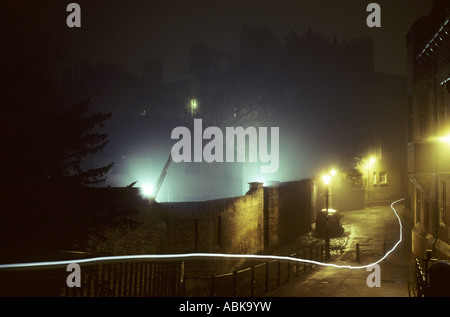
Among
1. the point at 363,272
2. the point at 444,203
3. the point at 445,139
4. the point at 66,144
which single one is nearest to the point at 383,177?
the point at 363,272

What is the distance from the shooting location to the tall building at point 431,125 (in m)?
14.4

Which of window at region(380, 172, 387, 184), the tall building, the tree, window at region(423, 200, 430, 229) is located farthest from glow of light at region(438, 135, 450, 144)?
window at region(380, 172, 387, 184)

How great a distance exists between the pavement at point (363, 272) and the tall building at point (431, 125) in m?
1.64

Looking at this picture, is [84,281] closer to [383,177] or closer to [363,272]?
[363,272]

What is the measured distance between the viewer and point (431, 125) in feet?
52.5

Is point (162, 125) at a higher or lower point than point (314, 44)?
lower

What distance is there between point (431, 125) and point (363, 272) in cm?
634

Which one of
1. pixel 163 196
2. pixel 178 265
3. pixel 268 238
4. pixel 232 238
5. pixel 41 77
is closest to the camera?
pixel 178 265

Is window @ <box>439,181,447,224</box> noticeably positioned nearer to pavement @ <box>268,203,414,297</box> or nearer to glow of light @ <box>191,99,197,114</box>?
pavement @ <box>268,203,414,297</box>
